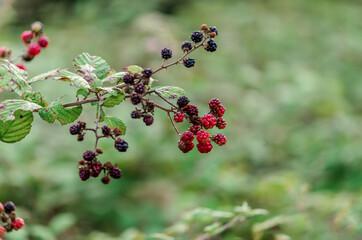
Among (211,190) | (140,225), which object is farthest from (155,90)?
(140,225)

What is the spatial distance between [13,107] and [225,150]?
331 cm

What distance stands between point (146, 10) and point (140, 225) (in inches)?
217

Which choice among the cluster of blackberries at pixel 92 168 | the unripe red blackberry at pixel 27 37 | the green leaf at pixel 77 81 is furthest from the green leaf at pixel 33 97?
the unripe red blackberry at pixel 27 37

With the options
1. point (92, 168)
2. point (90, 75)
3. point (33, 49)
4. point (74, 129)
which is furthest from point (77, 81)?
point (33, 49)

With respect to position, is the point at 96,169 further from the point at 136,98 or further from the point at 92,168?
the point at 136,98

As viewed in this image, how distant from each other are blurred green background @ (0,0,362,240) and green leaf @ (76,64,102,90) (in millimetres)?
1332

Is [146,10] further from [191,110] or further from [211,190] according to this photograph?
[191,110]

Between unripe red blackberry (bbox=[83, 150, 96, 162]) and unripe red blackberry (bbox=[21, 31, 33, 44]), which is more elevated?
unripe red blackberry (bbox=[21, 31, 33, 44])

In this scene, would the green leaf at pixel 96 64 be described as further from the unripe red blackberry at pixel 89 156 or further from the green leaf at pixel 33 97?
the unripe red blackberry at pixel 89 156

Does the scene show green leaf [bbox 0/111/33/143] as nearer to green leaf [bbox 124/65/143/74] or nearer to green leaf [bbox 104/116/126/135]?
green leaf [bbox 104/116/126/135]

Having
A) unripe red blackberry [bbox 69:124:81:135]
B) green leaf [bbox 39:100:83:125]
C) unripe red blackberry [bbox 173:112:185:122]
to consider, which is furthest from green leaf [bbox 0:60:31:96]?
unripe red blackberry [bbox 173:112:185:122]

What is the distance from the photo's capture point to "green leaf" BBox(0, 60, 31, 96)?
1.49 m

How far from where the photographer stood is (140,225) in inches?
152

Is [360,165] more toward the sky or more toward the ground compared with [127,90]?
more toward the sky
